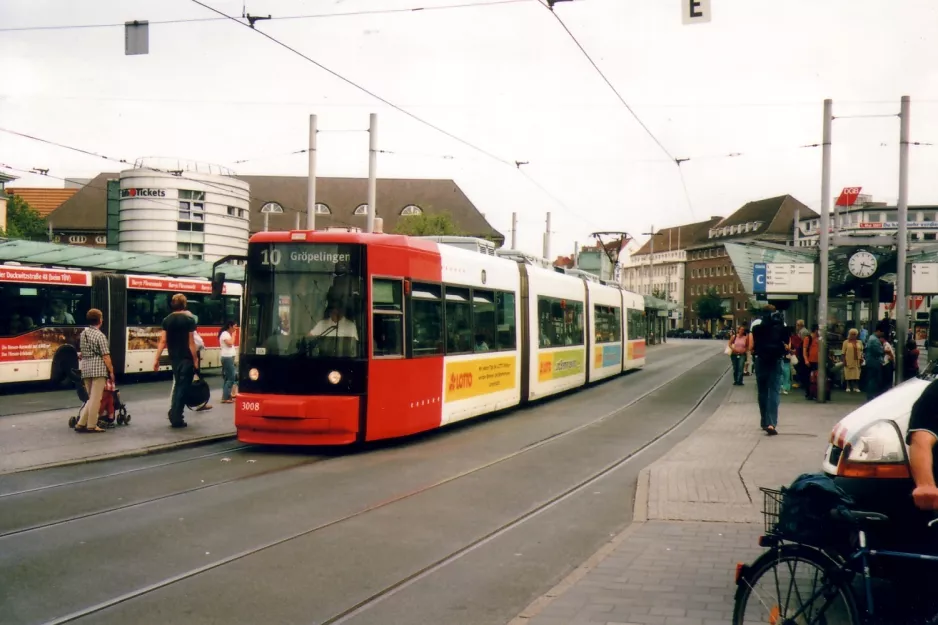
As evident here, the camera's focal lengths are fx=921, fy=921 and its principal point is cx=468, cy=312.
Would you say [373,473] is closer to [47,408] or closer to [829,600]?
[829,600]

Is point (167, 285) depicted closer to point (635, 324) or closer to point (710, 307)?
point (635, 324)

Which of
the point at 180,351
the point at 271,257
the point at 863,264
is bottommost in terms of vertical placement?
the point at 180,351

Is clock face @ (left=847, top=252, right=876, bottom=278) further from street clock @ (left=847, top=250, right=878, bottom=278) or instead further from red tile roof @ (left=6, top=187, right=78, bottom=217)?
red tile roof @ (left=6, top=187, right=78, bottom=217)

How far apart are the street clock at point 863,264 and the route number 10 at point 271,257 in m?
14.4

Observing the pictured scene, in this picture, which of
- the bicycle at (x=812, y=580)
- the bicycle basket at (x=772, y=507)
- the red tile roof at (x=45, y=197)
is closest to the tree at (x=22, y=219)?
the red tile roof at (x=45, y=197)

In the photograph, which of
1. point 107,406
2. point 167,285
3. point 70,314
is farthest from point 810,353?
point 70,314

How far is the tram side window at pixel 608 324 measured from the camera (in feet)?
82.2

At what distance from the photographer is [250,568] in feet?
20.4

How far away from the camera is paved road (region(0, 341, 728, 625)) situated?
215 inches

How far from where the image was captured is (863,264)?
2100 cm

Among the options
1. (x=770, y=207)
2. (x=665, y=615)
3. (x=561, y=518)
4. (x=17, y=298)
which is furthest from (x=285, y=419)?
(x=770, y=207)

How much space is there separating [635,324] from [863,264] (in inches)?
444

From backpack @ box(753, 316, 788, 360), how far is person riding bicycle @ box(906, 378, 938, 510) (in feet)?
30.5

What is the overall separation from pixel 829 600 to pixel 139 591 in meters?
3.97
